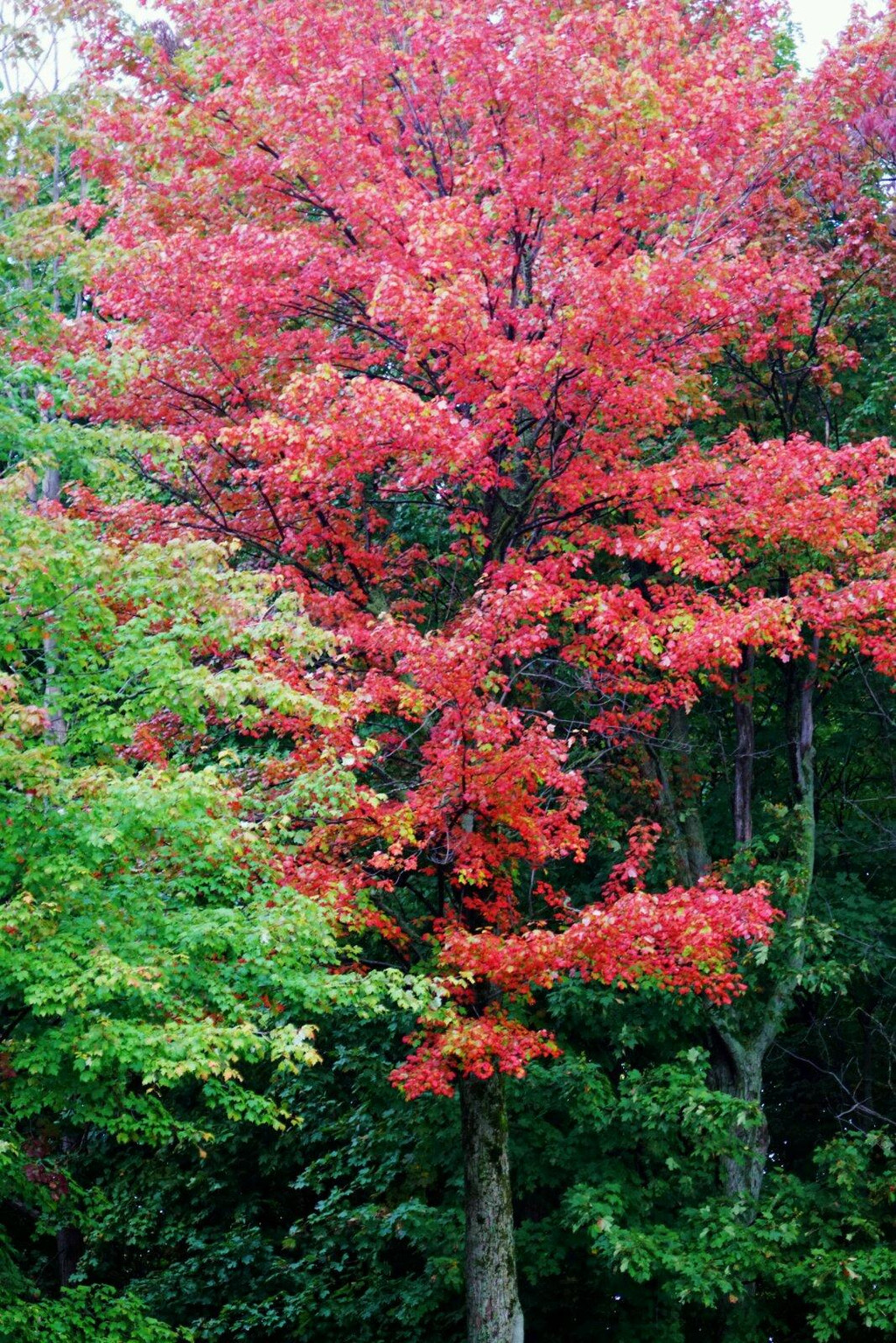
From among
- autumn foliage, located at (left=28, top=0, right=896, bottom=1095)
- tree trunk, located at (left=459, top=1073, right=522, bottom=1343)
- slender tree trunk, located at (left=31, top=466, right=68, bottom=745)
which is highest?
autumn foliage, located at (left=28, top=0, right=896, bottom=1095)

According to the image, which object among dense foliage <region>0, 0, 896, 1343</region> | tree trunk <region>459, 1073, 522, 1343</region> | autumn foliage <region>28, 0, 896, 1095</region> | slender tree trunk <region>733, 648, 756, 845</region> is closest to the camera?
dense foliage <region>0, 0, 896, 1343</region>

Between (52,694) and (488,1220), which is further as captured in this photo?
(488,1220)

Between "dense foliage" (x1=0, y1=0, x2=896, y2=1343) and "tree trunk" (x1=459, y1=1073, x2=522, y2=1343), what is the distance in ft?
0.13

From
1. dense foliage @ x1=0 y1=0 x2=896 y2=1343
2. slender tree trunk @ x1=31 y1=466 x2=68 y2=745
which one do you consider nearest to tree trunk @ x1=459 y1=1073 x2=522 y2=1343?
dense foliage @ x1=0 y1=0 x2=896 y2=1343

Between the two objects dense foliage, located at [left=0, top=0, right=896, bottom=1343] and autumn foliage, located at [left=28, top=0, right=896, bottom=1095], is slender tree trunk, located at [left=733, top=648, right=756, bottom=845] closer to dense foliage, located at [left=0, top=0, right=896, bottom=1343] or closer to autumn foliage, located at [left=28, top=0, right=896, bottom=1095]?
dense foliage, located at [left=0, top=0, right=896, bottom=1343]

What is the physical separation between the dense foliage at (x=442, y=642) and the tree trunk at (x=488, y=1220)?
0.13 feet

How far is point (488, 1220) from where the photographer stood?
11414 mm

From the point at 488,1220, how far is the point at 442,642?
511 centimetres

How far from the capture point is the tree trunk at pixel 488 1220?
1133cm

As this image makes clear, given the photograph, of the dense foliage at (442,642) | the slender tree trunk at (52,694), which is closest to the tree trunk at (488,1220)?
the dense foliage at (442,642)

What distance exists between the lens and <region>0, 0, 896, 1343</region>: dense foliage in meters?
8.70

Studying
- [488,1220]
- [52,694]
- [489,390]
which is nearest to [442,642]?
[489,390]

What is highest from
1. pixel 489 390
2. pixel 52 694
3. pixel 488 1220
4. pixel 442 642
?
pixel 489 390

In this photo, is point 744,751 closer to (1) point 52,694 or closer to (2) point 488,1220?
(2) point 488,1220
